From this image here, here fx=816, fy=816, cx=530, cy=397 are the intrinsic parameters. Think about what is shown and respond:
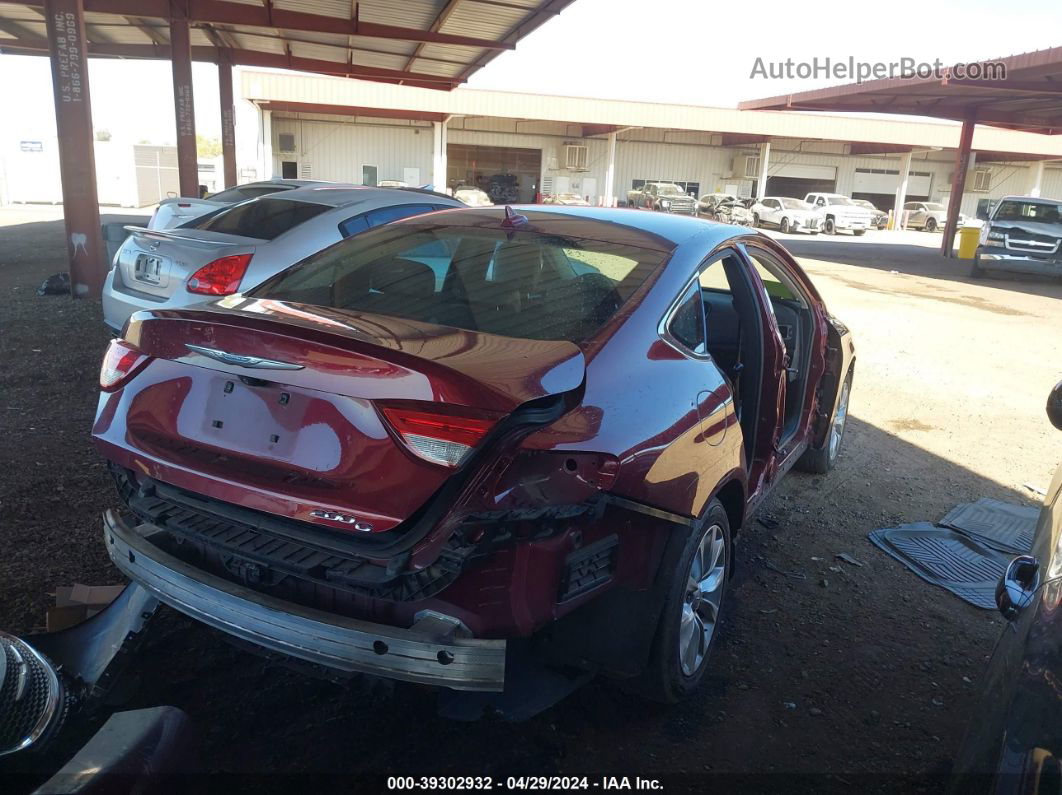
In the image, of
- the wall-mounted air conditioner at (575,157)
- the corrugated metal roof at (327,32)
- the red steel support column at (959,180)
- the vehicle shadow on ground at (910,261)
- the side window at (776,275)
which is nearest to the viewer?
the side window at (776,275)

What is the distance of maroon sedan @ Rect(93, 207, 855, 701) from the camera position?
2107mm

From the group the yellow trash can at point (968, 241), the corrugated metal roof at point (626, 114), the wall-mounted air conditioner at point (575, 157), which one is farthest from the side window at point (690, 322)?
the wall-mounted air conditioner at point (575, 157)

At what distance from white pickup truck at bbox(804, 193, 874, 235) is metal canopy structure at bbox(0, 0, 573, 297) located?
59.9 ft

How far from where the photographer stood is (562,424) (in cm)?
220

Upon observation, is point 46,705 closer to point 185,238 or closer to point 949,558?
point 949,558

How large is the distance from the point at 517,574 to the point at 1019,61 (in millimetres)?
21324

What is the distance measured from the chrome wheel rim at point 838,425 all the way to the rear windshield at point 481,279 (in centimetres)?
266

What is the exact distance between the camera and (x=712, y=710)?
113 inches

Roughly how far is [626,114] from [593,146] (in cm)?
503

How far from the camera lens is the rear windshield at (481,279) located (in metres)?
2.76

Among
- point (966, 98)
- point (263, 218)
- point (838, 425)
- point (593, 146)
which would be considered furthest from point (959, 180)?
point (263, 218)

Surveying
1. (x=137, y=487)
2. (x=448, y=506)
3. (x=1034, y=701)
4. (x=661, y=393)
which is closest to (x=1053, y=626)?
(x=1034, y=701)

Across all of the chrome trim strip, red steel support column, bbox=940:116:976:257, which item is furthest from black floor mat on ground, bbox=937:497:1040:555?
red steel support column, bbox=940:116:976:257

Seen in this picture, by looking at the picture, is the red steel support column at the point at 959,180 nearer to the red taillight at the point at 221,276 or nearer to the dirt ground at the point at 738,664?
the dirt ground at the point at 738,664
